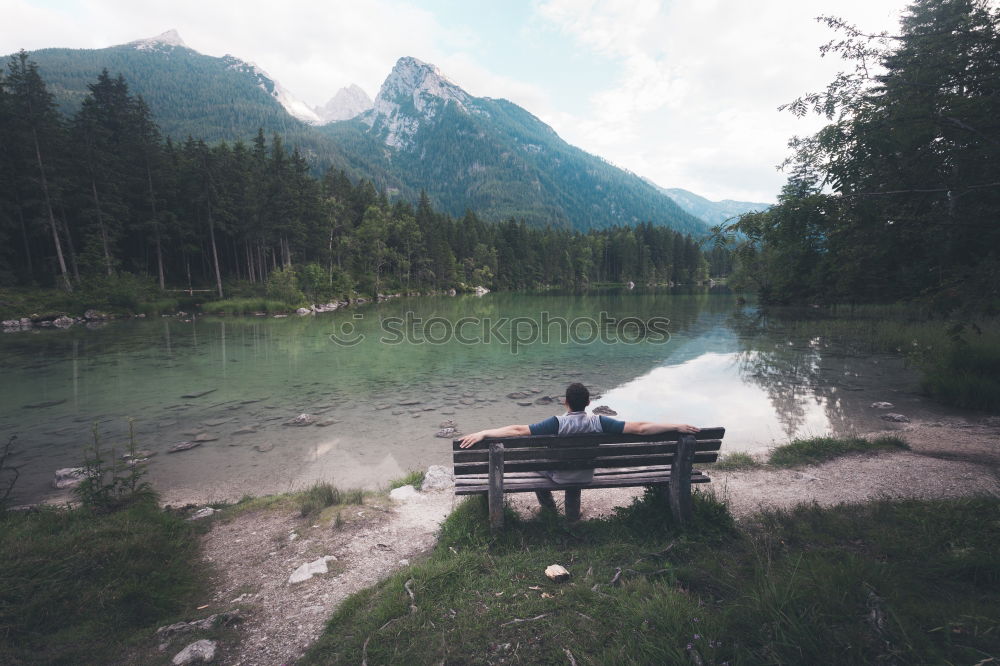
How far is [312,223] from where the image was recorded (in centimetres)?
6544

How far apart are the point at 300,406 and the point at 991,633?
624 inches

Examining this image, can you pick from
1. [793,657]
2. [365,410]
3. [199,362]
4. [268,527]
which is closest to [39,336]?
[199,362]

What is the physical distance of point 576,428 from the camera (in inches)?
222

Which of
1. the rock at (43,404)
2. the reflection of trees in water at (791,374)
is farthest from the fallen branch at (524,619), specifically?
the rock at (43,404)

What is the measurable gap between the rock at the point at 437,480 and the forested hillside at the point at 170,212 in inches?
2008

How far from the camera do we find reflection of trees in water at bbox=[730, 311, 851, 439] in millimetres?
13308

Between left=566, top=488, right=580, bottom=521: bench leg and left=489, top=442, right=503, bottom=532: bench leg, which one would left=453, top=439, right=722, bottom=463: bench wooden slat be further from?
left=566, top=488, right=580, bottom=521: bench leg

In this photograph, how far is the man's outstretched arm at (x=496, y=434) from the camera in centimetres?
547

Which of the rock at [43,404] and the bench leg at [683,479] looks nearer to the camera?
the bench leg at [683,479]

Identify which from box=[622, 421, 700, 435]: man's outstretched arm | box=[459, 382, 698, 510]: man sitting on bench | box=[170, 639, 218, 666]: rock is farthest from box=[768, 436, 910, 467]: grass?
box=[170, 639, 218, 666]: rock

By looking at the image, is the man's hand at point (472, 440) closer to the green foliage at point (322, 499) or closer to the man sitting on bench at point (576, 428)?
the man sitting on bench at point (576, 428)

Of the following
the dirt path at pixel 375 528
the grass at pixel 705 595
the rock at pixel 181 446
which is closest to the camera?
the grass at pixel 705 595

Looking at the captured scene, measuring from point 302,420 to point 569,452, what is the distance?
10549 millimetres

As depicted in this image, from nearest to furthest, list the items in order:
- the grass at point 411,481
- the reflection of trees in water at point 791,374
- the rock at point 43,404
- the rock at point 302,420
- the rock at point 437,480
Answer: the rock at point 437,480 < the grass at point 411,481 < the rock at point 302,420 < the reflection of trees in water at point 791,374 < the rock at point 43,404
